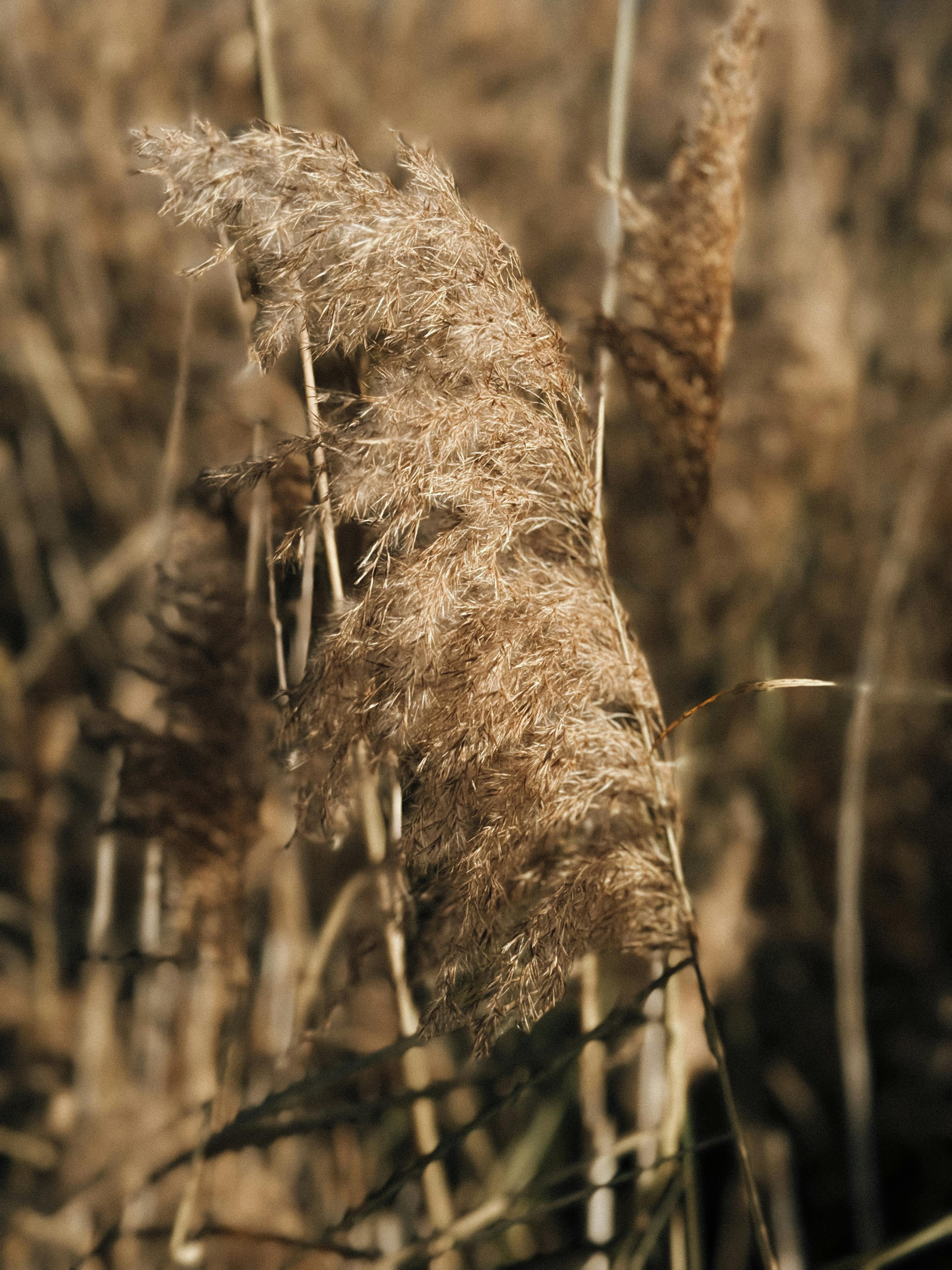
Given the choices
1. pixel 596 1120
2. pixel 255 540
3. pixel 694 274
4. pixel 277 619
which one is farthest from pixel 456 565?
pixel 596 1120

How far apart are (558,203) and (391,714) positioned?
6.65 ft

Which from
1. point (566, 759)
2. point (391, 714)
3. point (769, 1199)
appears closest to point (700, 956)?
point (566, 759)

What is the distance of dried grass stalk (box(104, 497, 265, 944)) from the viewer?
95 centimetres

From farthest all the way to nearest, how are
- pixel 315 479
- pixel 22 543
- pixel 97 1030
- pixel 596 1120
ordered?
pixel 22 543
pixel 97 1030
pixel 596 1120
pixel 315 479

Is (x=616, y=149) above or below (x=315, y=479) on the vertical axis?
above

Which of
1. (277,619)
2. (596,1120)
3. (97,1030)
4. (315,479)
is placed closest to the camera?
(315,479)

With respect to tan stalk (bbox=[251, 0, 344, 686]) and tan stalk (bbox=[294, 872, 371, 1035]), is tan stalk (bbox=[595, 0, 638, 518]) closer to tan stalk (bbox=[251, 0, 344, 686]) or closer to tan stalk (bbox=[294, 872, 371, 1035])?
tan stalk (bbox=[251, 0, 344, 686])

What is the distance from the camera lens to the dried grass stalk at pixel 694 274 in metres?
0.86

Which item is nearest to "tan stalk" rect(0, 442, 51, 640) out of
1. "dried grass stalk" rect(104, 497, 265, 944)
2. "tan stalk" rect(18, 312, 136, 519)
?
"tan stalk" rect(18, 312, 136, 519)

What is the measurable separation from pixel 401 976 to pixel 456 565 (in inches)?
17.6

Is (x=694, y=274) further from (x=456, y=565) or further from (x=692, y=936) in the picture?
(x=692, y=936)

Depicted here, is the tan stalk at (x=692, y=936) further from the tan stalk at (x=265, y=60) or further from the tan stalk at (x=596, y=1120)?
the tan stalk at (x=265, y=60)

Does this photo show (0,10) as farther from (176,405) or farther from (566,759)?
(566,759)

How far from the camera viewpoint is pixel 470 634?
668mm
